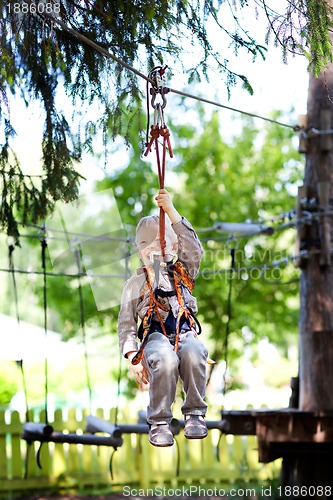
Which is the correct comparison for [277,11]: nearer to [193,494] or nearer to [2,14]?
[2,14]

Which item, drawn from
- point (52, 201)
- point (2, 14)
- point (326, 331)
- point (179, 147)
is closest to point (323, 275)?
point (326, 331)

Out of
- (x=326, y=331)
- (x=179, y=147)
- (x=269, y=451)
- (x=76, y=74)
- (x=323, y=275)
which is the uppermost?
(x=179, y=147)

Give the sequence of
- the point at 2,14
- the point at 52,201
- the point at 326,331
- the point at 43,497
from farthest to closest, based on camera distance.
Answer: the point at 43,497
the point at 326,331
the point at 52,201
the point at 2,14

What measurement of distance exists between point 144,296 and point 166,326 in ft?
0.57

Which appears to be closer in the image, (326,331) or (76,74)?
(76,74)

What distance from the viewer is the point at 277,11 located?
11.8ft

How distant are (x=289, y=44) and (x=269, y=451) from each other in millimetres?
3386

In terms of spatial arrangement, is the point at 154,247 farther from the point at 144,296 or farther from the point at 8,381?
the point at 8,381

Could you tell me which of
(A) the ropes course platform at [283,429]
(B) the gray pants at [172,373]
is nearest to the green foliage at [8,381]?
(A) the ropes course platform at [283,429]

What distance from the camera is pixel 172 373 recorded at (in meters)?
2.74

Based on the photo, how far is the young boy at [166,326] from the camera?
108 inches

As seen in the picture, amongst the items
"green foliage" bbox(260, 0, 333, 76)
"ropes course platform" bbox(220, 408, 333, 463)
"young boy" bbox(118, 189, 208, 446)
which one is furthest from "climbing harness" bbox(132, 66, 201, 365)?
"ropes course platform" bbox(220, 408, 333, 463)

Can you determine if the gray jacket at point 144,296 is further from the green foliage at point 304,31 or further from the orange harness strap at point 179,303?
the green foliage at point 304,31

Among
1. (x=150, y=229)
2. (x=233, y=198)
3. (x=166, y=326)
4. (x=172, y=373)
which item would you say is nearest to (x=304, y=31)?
(x=150, y=229)
